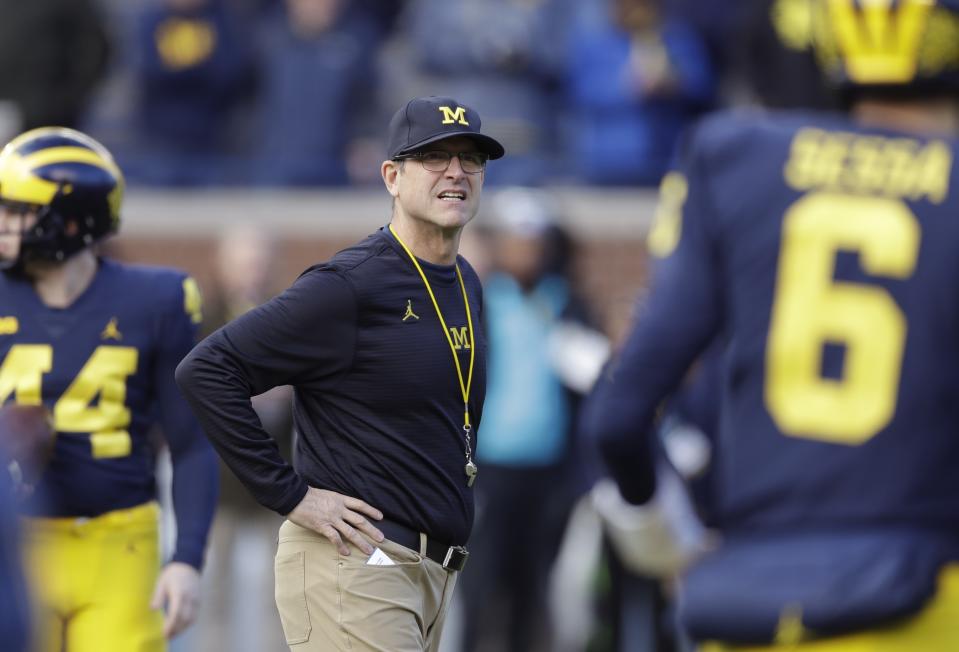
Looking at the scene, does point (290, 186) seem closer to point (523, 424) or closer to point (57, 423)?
point (523, 424)

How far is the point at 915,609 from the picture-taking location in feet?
11.0

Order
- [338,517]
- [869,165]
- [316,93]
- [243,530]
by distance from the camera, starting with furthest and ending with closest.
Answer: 1. [316,93]
2. [243,530]
3. [338,517]
4. [869,165]

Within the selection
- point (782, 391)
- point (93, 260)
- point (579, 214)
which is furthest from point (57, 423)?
point (579, 214)

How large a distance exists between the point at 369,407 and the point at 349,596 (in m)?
0.48

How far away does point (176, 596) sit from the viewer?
18.0 ft

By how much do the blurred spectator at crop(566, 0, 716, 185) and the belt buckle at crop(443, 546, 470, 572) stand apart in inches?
262

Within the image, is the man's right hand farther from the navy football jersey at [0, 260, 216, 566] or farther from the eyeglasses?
the navy football jersey at [0, 260, 216, 566]

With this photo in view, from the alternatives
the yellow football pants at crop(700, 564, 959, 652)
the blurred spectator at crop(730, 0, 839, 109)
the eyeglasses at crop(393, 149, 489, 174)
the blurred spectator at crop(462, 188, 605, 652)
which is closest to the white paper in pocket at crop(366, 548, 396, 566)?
the eyeglasses at crop(393, 149, 489, 174)

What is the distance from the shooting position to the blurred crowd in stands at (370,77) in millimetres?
11289

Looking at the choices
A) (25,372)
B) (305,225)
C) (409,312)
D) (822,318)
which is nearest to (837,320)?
(822,318)

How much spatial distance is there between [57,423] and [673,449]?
9.37ft

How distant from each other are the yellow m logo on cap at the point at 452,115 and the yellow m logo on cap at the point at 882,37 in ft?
4.35

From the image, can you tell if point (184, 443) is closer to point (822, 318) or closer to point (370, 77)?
point (822, 318)

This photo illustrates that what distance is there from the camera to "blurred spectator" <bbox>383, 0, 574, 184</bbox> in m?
11.5
